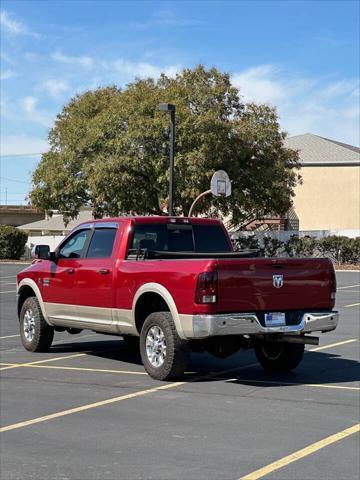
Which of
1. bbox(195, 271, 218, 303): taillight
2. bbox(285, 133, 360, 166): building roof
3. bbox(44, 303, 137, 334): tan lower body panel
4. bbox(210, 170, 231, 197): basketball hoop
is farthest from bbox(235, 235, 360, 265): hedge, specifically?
bbox(195, 271, 218, 303): taillight

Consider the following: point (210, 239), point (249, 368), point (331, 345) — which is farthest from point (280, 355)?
point (331, 345)

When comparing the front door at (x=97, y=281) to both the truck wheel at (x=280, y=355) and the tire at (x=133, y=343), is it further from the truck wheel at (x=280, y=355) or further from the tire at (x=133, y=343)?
the truck wheel at (x=280, y=355)

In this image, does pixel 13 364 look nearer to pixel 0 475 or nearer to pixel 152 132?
pixel 0 475

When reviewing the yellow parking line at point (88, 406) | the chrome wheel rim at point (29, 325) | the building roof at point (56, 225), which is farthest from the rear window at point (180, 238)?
the building roof at point (56, 225)

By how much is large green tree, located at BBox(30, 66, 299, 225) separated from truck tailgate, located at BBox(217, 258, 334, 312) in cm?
2719

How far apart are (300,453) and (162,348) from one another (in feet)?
10.7

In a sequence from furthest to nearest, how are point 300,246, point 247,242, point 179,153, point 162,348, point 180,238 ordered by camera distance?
point 247,242 < point 300,246 < point 179,153 < point 180,238 < point 162,348

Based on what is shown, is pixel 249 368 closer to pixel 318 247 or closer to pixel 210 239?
pixel 210 239

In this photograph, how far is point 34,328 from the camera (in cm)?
1141

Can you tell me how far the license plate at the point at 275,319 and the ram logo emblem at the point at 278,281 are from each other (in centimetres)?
33

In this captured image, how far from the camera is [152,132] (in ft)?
120

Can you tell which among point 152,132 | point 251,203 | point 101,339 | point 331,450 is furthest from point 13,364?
point 251,203

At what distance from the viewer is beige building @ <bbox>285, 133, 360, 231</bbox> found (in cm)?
5459

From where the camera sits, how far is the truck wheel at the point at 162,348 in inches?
344
